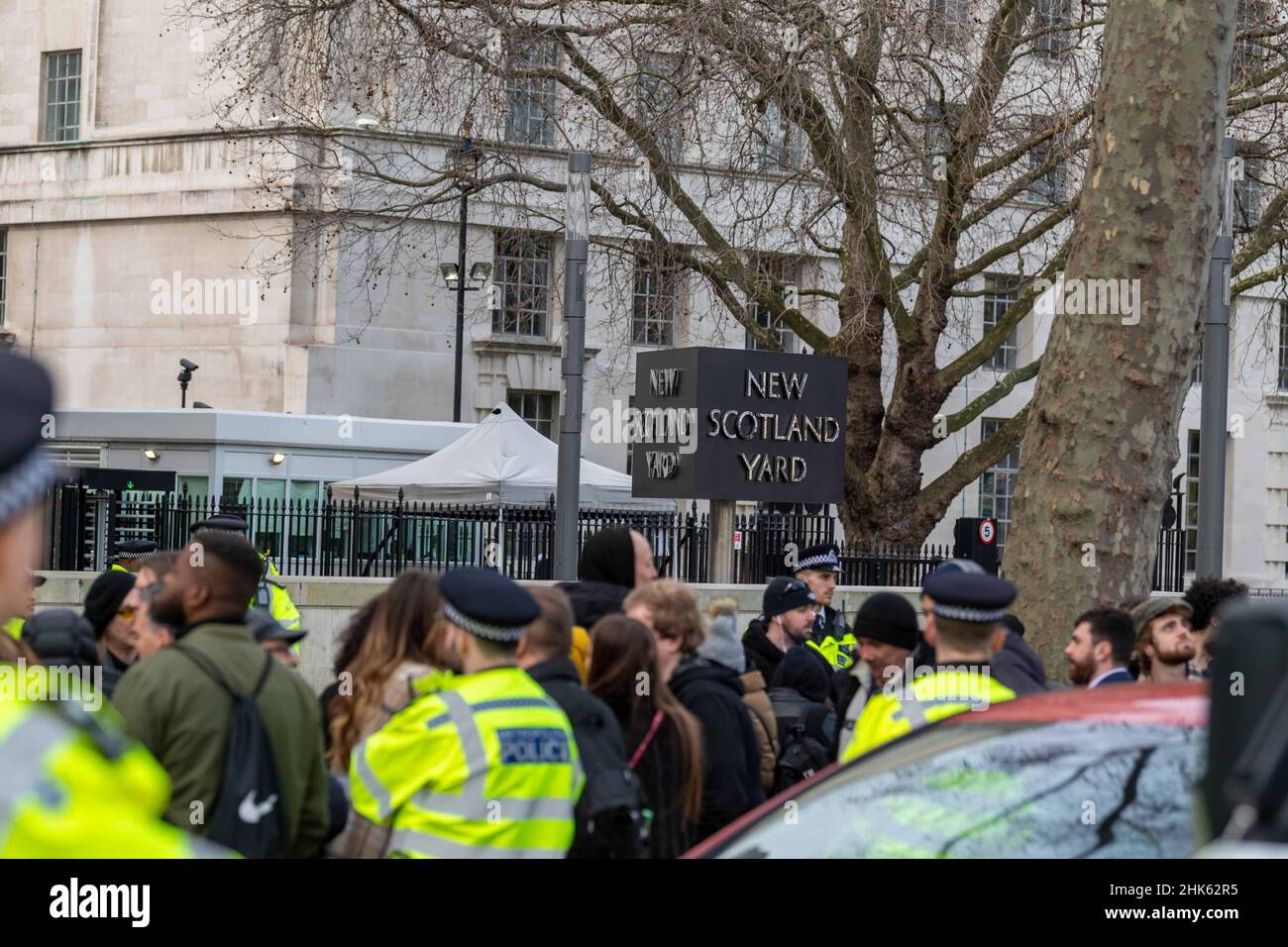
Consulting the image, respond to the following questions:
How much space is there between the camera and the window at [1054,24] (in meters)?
22.0

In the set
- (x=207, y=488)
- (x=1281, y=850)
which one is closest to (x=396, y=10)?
(x=207, y=488)

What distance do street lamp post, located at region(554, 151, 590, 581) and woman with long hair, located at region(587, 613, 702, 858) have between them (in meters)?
9.16

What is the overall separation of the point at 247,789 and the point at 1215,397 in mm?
12293

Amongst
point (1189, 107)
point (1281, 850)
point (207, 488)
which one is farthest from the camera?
point (207, 488)

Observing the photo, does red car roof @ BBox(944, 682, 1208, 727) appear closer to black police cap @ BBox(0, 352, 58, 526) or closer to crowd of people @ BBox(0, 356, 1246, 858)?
crowd of people @ BBox(0, 356, 1246, 858)

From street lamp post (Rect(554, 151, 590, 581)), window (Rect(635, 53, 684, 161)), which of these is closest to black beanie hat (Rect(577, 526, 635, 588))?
street lamp post (Rect(554, 151, 590, 581))

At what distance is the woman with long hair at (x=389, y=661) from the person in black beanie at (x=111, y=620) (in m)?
2.38

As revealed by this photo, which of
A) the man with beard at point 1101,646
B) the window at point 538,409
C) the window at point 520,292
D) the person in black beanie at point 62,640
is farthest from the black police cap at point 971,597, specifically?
the window at point 538,409

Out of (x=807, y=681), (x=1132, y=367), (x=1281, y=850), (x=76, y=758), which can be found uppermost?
(x=1132, y=367)

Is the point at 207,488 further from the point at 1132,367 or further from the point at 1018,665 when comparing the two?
the point at 1018,665

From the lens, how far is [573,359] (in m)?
15.6

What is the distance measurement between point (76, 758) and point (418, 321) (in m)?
37.7

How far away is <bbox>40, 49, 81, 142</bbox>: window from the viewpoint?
139 ft
